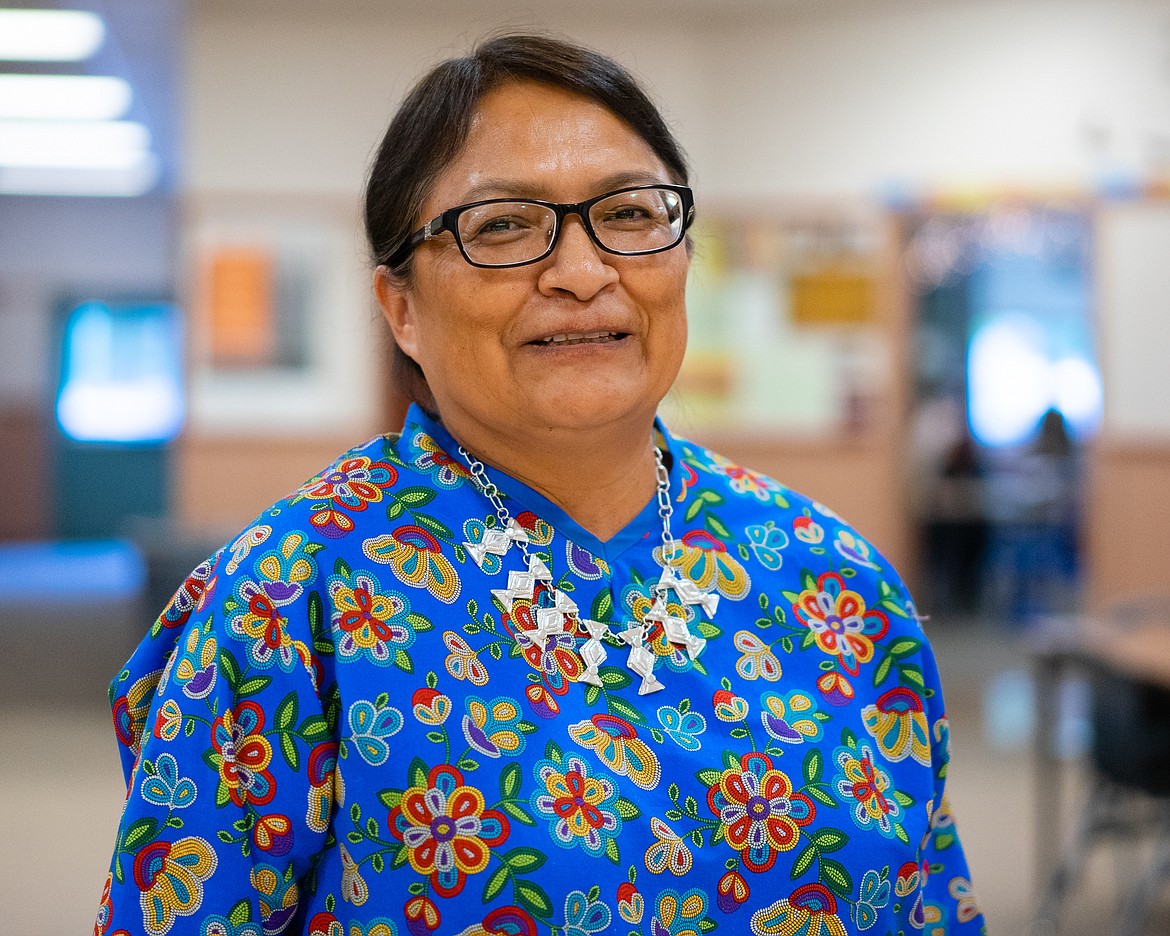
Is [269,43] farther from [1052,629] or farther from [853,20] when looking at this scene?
[1052,629]

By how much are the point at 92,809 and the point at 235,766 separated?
8.35 feet

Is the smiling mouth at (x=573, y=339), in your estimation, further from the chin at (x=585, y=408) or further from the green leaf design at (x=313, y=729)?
the green leaf design at (x=313, y=729)

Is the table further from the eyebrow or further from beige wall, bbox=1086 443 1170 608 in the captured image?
beige wall, bbox=1086 443 1170 608

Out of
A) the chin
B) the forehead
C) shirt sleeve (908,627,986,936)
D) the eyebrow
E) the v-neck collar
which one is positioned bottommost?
shirt sleeve (908,627,986,936)

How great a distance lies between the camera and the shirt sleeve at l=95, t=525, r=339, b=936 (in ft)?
3.29

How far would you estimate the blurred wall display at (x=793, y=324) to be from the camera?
7.14m

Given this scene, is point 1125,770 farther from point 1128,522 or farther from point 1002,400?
point 1002,400

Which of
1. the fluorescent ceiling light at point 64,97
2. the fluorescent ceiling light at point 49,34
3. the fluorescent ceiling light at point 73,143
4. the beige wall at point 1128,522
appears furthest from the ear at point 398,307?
the fluorescent ceiling light at point 73,143

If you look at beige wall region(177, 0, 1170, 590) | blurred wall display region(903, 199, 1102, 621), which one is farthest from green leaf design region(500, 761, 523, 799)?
blurred wall display region(903, 199, 1102, 621)

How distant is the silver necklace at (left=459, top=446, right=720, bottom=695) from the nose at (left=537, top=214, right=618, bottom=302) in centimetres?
20

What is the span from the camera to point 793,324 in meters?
7.16

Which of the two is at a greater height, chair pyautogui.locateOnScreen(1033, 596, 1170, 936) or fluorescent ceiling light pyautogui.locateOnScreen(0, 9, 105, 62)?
fluorescent ceiling light pyautogui.locateOnScreen(0, 9, 105, 62)

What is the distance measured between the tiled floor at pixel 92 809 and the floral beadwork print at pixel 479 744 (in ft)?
2.51

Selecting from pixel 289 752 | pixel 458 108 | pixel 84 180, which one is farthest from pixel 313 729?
pixel 84 180
